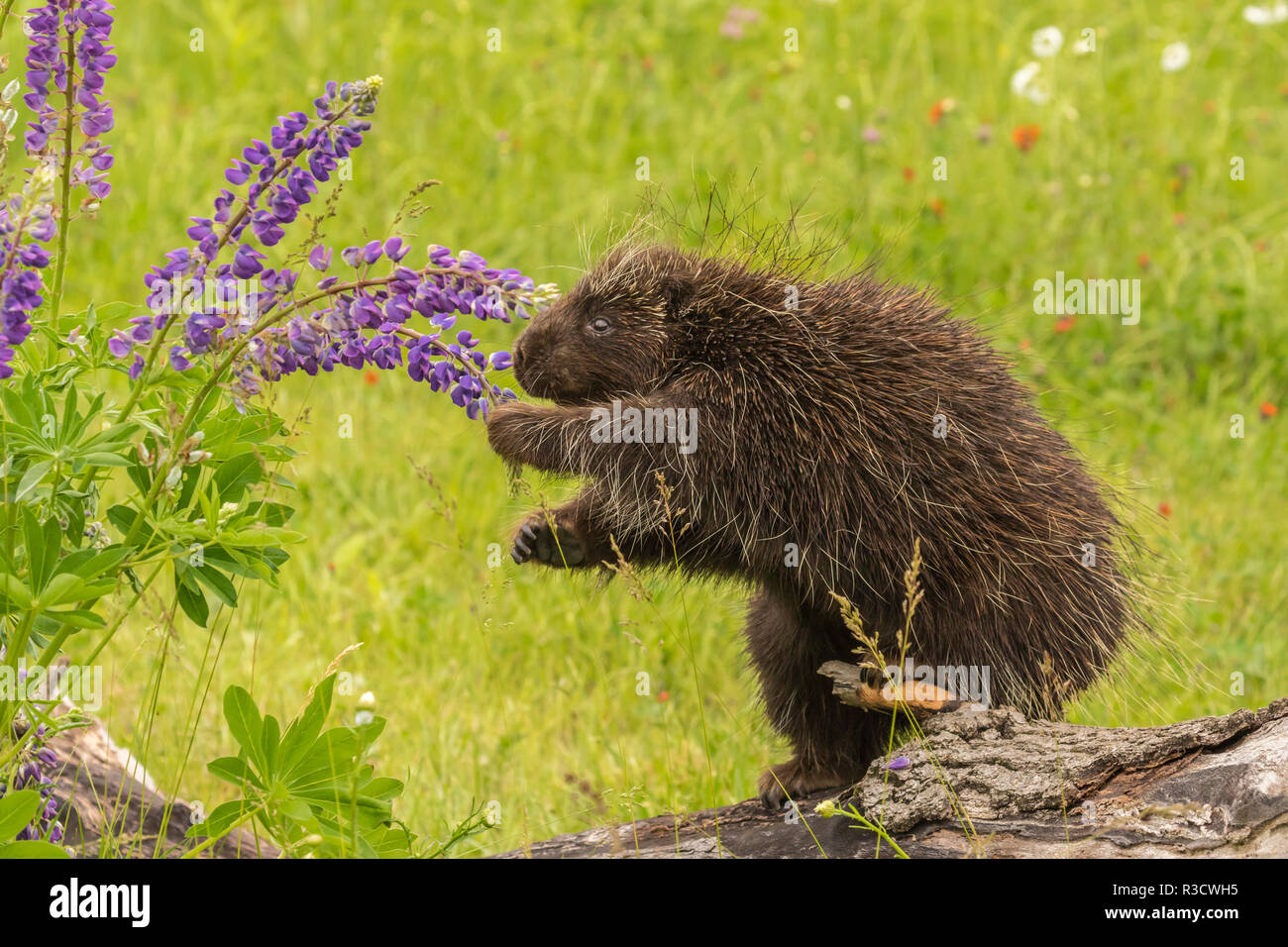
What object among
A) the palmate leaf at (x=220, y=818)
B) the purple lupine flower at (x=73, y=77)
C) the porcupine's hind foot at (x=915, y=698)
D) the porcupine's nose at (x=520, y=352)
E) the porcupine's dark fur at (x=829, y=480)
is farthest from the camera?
the porcupine's nose at (x=520, y=352)

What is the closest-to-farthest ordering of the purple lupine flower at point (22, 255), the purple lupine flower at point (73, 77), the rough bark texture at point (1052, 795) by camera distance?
1. the purple lupine flower at point (22, 255)
2. the purple lupine flower at point (73, 77)
3. the rough bark texture at point (1052, 795)

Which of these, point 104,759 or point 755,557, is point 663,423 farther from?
point 104,759

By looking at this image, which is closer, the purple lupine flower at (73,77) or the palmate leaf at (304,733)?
the purple lupine flower at (73,77)

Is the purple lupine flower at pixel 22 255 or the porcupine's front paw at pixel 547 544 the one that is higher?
the purple lupine flower at pixel 22 255

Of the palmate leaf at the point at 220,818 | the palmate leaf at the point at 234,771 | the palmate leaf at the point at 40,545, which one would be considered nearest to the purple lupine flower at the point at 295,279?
the palmate leaf at the point at 40,545

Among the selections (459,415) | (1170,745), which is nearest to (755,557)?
(1170,745)

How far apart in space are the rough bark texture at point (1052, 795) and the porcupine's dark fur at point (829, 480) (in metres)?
0.36

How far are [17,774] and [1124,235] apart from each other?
28.3 feet

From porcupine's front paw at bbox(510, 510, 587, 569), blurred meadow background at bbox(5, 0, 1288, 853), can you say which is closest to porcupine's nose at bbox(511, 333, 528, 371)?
porcupine's front paw at bbox(510, 510, 587, 569)

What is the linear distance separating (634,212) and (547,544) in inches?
172

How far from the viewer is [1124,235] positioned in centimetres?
1004

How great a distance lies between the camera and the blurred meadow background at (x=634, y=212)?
6242 millimetres

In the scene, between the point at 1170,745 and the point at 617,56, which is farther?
the point at 617,56

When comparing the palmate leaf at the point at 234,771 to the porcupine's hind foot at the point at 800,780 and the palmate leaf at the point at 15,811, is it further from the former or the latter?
the porcupine's hind foot at the point at 800,780
